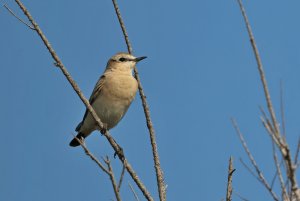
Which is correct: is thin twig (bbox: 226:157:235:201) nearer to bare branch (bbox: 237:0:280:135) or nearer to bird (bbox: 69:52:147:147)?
bare branch (bbox: 237:0:280:135)

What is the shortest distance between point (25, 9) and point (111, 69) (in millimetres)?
3769

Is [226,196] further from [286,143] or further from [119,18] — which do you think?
[119,18]

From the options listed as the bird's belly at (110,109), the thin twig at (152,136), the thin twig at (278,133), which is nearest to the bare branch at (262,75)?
the thin twig at (278,133)

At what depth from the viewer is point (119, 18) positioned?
442 centimetres

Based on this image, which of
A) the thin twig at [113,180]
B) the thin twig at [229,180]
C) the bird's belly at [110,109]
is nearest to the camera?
the thin twig at [113,180]

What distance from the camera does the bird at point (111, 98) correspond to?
727cm

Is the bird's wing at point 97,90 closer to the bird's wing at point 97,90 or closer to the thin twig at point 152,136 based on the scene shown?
the bird's wing at point 97,90

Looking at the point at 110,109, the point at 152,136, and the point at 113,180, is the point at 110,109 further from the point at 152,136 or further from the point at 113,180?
the point at 113,180

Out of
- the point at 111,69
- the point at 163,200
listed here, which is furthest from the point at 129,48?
the point at 111,69

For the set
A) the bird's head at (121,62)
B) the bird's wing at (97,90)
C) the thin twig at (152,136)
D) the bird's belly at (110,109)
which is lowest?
the thin twig at (152,136)

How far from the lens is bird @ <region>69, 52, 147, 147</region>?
7.27m

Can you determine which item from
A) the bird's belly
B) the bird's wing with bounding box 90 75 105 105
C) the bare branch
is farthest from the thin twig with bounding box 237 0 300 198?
the bird's wing with bounding box 90 75 105 105

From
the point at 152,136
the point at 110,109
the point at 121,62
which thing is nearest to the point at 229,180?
the point at 152,136

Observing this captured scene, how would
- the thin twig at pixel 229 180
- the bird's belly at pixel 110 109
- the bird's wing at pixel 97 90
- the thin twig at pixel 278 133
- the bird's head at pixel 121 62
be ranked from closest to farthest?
the thin twig at pixel 278 133 < the thin twig at pixel 229 180 < the bird's belly at pixel 110 109 < the bird's wing at pixel 97 90 < the bird's head at pixel 121 62
